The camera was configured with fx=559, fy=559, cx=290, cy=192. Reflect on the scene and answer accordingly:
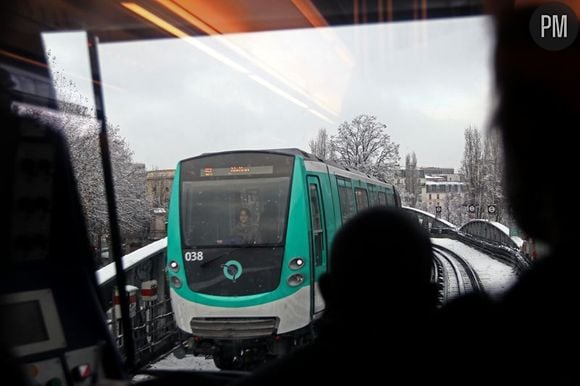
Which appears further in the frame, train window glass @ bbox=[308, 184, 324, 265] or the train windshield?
the train windshield

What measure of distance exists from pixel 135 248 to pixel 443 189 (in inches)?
180

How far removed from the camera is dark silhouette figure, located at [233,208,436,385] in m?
1.17

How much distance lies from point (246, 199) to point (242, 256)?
0.56 meters

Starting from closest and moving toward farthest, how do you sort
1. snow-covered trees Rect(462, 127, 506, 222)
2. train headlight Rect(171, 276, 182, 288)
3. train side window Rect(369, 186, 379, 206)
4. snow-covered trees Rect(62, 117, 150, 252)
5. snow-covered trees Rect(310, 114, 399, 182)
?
snow-covered trees Rect(462, 127, 506, 222) → snow-covered trees Rect(310, 114, 399, 182) → train side window Rect(369, 186, 379, 206) → snow-covered trees Rect(62, 117, 150, 252) → train headlight Rect(171, 276, 182, 288)

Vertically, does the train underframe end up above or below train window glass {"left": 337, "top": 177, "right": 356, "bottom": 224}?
below

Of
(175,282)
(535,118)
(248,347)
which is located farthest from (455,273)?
(175,282)

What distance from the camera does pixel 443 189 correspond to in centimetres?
259

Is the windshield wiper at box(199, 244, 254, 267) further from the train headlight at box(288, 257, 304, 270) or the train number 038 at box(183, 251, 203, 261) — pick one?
Answer: the train headlight at box(288, 257, 304, 270)

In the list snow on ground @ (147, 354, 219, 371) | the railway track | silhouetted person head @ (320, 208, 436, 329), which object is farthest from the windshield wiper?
silhouetted person head @ (320, 208, 436, 329)

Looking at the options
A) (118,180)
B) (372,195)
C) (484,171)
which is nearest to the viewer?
(484,171)

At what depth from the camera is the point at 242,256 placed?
5473mm

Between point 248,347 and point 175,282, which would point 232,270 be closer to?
point 175,282

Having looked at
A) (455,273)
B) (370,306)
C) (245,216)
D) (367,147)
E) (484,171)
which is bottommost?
(455,273)

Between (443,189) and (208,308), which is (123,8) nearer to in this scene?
(443,189)
